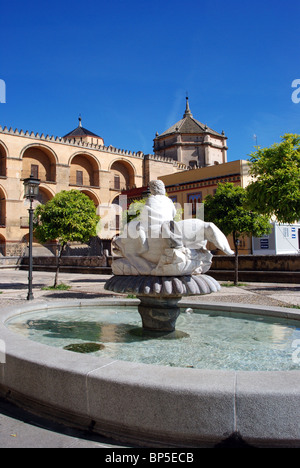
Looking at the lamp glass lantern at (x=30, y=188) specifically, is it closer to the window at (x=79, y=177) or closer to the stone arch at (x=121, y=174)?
the window at (x=79, y=177)

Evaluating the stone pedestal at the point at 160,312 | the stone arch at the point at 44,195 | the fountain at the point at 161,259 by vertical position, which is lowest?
the stone pedestal at the point at 160,312

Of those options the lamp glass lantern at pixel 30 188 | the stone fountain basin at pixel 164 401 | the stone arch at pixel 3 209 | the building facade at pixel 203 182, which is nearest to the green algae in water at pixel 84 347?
the stone fountain basin at pixel 164 401

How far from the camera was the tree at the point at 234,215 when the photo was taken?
1489 cm

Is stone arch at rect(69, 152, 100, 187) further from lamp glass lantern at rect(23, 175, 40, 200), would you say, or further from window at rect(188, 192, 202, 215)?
lamp glass lantern at rect(23, 175, 40, 200)

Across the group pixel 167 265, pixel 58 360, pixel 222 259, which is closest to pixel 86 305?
pixel 167 265

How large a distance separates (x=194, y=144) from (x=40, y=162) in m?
17.4

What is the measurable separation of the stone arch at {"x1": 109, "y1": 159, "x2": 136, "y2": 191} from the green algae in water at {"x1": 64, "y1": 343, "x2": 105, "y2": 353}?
140ft

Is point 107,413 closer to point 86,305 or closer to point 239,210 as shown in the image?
point 86,305

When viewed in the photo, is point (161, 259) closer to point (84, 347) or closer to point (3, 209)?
point (84, 347)

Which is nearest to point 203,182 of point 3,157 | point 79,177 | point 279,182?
point 279,182

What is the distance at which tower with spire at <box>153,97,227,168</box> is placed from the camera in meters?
45.0

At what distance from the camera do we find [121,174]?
157ft

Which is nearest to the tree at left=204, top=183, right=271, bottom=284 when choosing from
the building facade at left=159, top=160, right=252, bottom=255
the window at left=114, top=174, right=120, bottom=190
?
the building facade at left=159, top=160, right=252, bottom=255

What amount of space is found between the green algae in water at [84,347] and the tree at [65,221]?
32.1 feet
